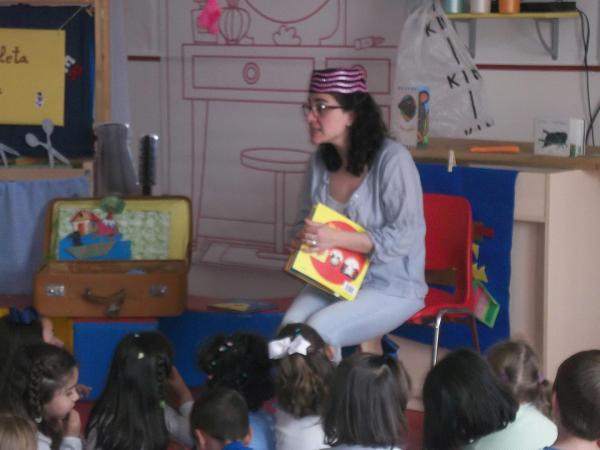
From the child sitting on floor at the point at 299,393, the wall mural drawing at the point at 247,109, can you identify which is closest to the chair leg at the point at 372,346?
the child sitting on floor at the point at 299,393

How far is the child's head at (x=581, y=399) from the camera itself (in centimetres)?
232

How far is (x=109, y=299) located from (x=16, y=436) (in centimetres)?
190

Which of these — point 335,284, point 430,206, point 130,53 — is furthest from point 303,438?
point 130,53

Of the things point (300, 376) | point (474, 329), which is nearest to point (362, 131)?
point (474, 329)

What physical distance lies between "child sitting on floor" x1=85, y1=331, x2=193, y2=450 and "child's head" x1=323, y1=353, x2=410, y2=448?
541 mm

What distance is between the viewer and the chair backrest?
A: 372 centimetres

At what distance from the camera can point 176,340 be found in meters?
4.25

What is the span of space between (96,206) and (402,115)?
1202mm

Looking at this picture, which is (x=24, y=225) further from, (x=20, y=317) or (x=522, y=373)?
(x=522, y=373)

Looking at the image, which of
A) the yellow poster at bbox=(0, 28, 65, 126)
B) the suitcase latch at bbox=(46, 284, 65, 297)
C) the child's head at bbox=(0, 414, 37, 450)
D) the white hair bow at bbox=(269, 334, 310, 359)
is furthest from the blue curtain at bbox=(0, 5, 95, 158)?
the child's head at bbox=(0, 414, 37, 450)

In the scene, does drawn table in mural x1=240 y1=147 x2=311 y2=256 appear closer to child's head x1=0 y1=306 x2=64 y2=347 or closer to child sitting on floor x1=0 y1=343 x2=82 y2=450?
child's head x1=0 y1=306 x2=64 y2=347

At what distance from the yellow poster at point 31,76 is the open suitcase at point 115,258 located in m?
0.48

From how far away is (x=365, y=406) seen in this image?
2.27 m

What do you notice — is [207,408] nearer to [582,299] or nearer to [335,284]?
[335,284]
